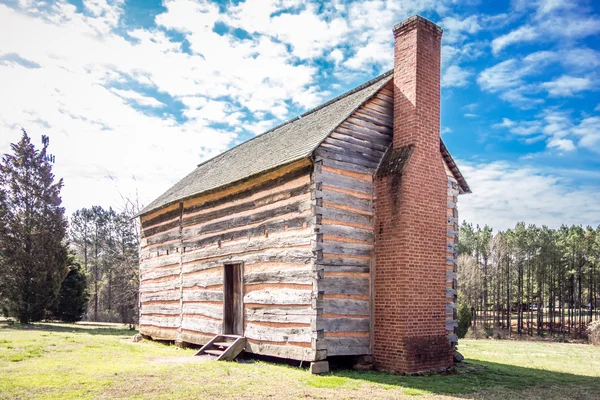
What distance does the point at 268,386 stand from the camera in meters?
9.28

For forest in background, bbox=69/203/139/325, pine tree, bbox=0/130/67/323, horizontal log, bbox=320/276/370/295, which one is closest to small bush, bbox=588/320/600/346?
horizontal log, bbox=320/276/370/295

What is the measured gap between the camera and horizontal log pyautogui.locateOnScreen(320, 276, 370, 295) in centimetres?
1145

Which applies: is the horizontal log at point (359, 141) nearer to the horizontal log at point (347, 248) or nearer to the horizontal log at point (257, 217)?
the horizontal log at point (257, 217)

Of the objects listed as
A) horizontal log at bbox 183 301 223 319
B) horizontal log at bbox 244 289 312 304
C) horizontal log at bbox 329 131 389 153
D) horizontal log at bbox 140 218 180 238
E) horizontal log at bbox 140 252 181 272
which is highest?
horizontal log at bbox 329 131 389 153

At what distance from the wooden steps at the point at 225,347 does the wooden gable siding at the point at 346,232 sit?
3.03m

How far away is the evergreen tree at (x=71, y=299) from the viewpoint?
3600 cm

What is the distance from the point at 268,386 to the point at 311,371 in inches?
69.8

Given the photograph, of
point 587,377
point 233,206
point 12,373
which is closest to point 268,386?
point 12,373

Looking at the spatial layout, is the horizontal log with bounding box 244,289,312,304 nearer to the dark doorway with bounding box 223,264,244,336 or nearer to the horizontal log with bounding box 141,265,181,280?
the dark doorway with bounding box 223,264,244,336

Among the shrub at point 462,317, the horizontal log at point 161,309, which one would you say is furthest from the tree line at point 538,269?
the horizontal log at point 161,309

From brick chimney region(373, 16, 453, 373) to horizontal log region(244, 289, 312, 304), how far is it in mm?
1826

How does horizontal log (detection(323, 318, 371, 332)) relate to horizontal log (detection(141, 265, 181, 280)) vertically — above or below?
below

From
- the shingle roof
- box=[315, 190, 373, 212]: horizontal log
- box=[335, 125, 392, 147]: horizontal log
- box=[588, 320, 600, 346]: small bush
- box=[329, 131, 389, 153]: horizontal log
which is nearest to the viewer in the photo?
box=[315, 190, 373, 212]: horizontal log

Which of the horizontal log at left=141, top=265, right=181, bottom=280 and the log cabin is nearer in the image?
the log cabin
